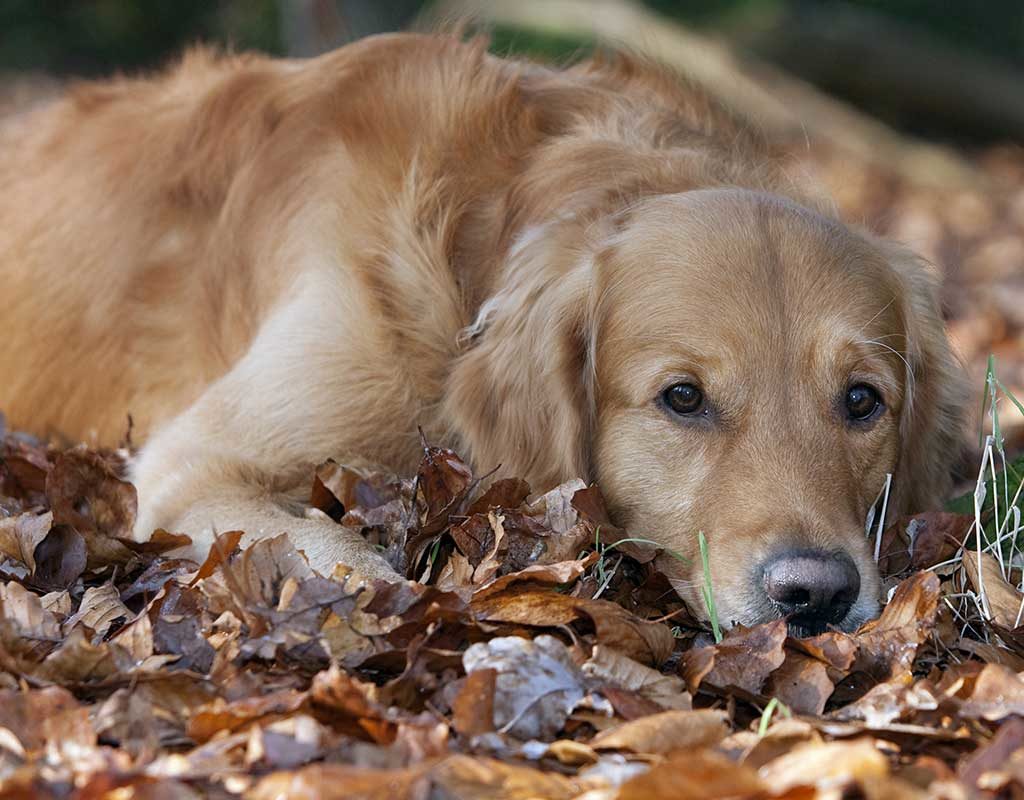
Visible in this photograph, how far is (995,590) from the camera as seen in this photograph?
313 centimetres

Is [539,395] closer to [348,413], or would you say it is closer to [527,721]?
[348,413]

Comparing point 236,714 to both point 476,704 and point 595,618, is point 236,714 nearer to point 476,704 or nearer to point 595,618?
point 476,704

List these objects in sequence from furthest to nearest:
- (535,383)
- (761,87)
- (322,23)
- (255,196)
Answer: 1. (761,87)
2. (322,23)
3. (255,196)
4. (535,383)

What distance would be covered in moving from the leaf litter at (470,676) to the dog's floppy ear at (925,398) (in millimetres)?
475

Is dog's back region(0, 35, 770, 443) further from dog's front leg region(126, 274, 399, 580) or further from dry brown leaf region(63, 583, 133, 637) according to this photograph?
dry brown leaf region(63, 583, 133, 637)

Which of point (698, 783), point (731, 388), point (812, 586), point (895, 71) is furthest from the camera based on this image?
point (895, 71)

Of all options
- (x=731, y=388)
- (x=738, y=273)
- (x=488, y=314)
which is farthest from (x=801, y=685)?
(x=488, y=314)

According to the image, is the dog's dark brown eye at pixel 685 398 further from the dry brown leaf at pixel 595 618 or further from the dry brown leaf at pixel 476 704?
the dry brown leaf at pixel 476 704

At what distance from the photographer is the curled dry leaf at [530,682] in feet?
7.88

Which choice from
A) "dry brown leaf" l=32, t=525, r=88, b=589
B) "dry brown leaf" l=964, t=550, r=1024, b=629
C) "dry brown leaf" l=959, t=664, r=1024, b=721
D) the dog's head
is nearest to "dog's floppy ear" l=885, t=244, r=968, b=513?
the dog's head

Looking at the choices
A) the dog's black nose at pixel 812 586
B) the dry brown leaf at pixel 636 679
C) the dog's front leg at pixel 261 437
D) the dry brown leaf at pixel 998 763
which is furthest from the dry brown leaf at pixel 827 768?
the dog's front leg at pixel 261 437

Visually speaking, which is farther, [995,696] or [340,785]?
[995,696]

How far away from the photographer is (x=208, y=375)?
Answer: 14.8 feet

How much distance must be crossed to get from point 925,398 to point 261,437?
196 centimetres
